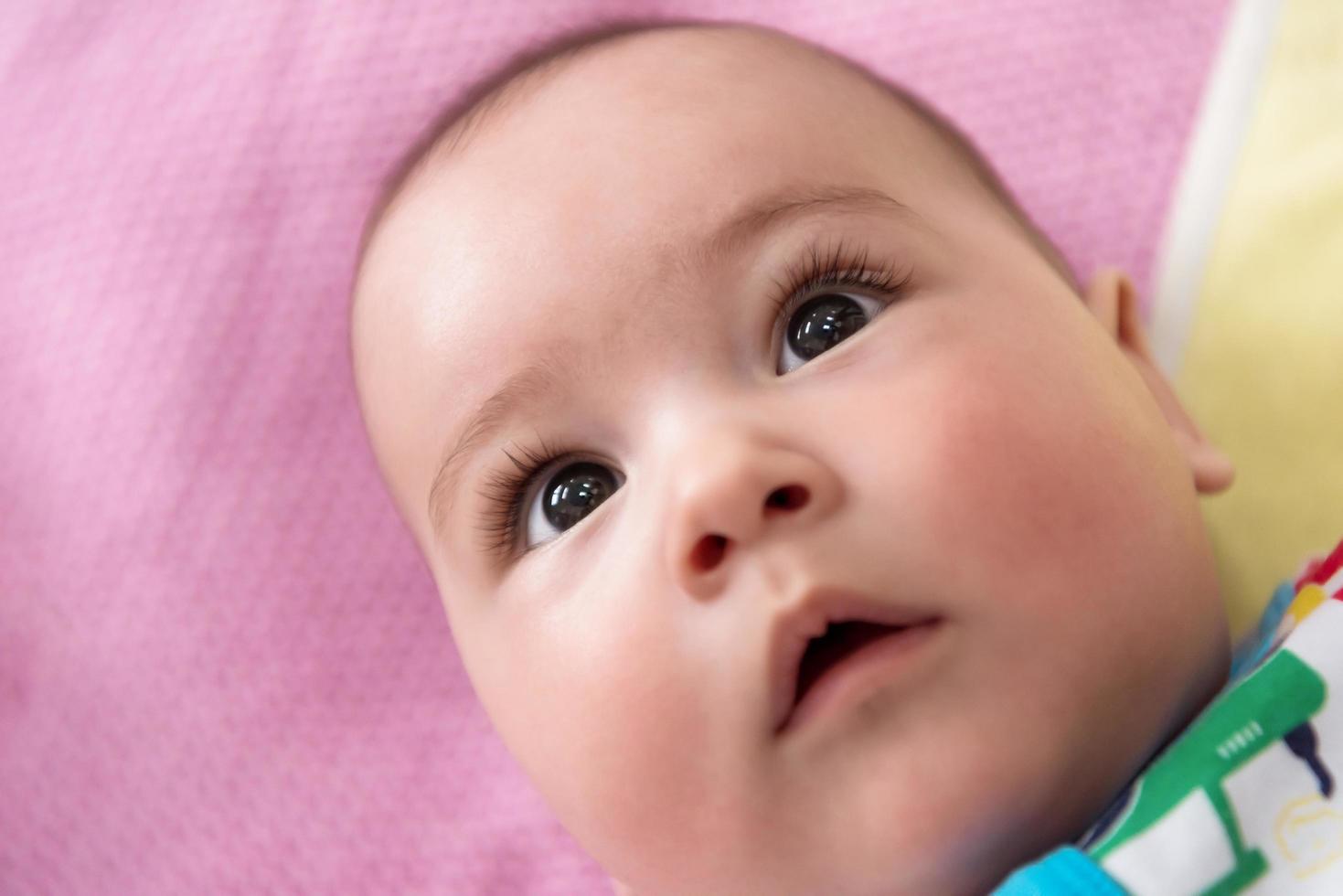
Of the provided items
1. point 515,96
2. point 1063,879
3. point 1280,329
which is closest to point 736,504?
point 1063,879

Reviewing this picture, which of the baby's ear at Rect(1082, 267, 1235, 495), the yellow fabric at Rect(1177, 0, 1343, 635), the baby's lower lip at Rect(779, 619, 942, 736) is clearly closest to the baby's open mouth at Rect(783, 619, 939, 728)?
the baby's lower lip at Rect(779, 619, 942, 736)

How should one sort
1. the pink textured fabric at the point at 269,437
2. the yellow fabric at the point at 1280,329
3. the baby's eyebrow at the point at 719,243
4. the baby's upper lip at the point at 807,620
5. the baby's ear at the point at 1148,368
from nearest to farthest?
the baby's upper lip at the point at 807,620 → the baby's eyebrow at the point at 719,243 → the baby's ear at the point at 1148,368 → the yellow fabric at the point at 1280,329 → the pink textured fabric at the point at 269,437

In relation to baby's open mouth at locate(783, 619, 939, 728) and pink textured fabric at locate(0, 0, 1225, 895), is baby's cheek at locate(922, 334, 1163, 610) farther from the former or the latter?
pink textured fabric at locate(0, 0, 1225, 895)

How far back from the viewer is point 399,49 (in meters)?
1.50

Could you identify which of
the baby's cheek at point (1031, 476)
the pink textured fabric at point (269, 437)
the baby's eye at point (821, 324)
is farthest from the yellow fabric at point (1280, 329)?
the baby's eye at point (821, 324)

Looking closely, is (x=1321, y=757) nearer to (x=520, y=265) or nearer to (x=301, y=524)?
(x=520, y=265)

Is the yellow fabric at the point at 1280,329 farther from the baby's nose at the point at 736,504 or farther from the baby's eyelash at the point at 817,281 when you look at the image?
the baby's nose at the point at 736,504

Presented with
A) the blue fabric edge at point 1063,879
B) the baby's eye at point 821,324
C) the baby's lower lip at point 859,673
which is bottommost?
the blue fabric edge at point 1063,879

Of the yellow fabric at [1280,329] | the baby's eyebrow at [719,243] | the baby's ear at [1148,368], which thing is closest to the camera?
the baby's eyebrow at [719,243]

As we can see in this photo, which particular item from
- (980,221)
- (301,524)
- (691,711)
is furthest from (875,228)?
(301,524)

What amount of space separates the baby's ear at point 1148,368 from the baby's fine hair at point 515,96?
41 mm

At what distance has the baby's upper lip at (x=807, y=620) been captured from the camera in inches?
29.6

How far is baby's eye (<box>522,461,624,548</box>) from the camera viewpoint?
0.94 meters

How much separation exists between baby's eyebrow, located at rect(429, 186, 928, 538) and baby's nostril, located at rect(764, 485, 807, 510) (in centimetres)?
19
